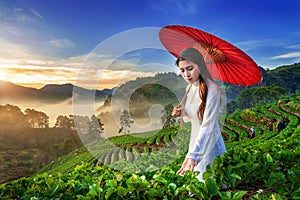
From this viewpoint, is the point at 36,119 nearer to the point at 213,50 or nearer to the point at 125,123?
the point at 125,123

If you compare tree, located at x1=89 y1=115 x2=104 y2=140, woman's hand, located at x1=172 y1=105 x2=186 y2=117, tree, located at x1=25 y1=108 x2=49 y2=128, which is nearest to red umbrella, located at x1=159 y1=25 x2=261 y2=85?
woman's hand, located at x1=172 y1=105 x2=186 y2=117

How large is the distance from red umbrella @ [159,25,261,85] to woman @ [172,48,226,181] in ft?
0.33

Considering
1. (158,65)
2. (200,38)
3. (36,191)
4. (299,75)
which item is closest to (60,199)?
(36,191)

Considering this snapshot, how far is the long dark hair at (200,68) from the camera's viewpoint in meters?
2.43

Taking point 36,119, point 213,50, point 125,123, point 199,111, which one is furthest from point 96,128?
point 36,119

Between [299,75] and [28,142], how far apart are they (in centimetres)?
3782

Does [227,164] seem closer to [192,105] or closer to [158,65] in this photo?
[192,105]

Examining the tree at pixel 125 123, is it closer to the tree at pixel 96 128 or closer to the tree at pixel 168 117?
the tree at pixel 96 128

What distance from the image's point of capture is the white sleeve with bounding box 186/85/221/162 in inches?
93.7

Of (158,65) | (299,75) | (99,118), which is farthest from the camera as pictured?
(299,75)

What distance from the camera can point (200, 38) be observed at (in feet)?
8.00

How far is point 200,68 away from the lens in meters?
2.46

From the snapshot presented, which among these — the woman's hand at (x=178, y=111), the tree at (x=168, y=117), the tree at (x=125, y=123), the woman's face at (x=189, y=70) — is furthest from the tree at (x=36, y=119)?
the woman's face at (x=189, y=70)

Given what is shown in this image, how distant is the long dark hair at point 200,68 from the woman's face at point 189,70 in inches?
0.9
